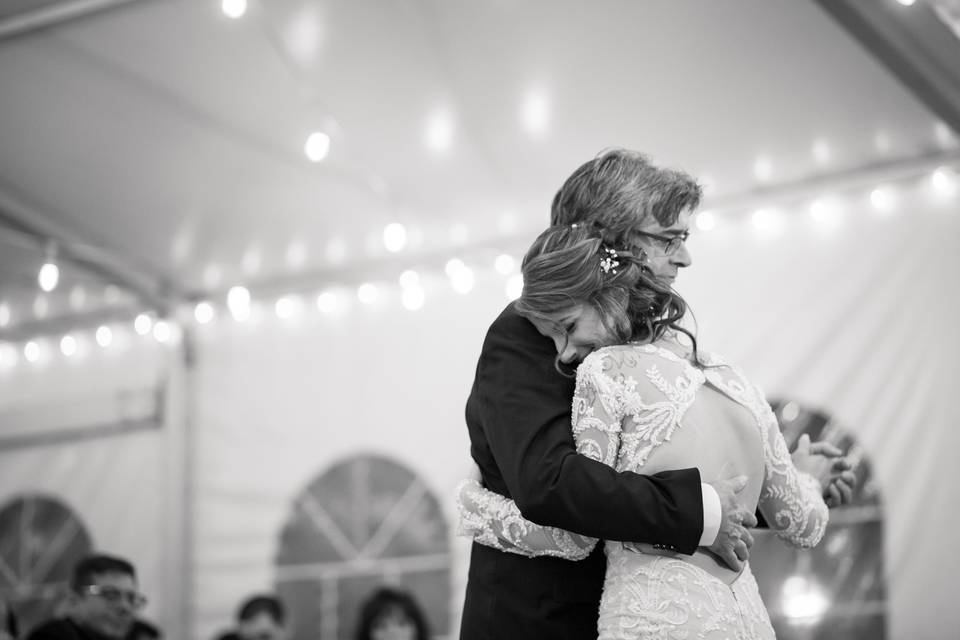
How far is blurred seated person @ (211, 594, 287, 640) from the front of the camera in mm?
6020

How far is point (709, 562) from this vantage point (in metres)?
1.94

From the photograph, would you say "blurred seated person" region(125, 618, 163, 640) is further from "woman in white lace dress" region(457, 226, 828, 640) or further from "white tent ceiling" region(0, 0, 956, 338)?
"woman in white lace dress" region(457, 226, 828, 640)

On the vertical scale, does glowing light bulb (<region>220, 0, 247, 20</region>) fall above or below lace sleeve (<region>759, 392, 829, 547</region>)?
above

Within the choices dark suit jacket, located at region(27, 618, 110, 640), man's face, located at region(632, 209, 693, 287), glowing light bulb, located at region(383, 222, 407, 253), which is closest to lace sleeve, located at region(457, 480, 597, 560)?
man's face, located at region(632, 209, 693, 287)

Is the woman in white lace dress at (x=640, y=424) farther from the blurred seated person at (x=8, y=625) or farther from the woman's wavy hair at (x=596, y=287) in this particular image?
the blurred seated person at (x=8, y=625)

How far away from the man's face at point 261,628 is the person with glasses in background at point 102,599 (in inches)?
53.1

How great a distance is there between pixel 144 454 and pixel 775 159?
4.17m

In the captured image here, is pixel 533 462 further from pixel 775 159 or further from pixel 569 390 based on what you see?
pixel 775 159

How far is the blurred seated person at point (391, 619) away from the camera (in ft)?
18.8

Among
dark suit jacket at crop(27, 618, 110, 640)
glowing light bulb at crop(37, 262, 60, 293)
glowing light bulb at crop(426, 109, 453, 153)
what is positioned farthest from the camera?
glowing light bulb at crop(37, 262, 60, 293)

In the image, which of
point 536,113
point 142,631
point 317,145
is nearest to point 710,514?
point 536,113

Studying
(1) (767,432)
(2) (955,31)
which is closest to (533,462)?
(1) (767,432)

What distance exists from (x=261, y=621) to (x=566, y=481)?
463 centimetres

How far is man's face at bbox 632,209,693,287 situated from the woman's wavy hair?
4cm
